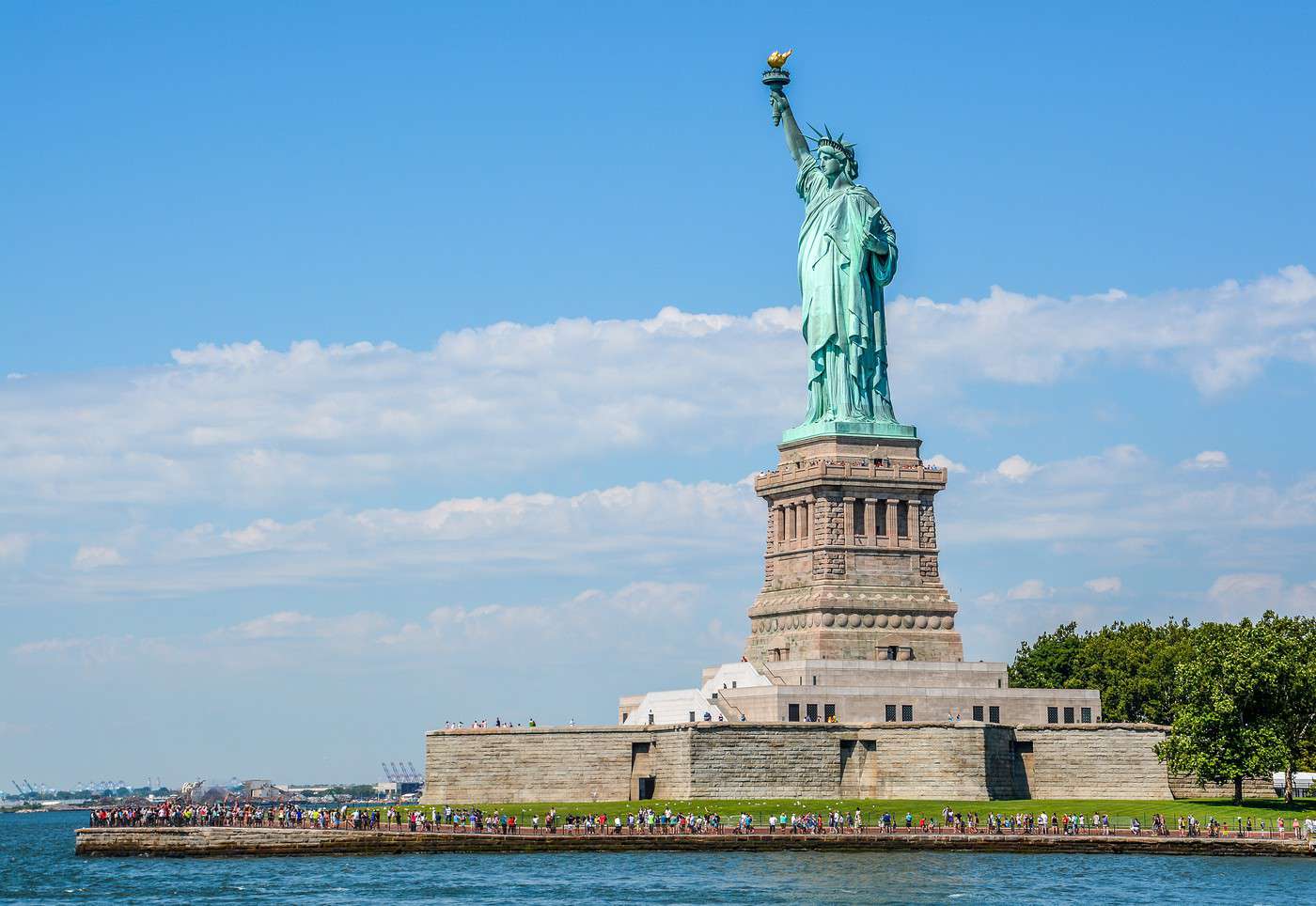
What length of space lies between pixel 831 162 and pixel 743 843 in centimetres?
3266

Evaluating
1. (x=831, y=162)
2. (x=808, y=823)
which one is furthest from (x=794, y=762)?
(x=831, y=162)

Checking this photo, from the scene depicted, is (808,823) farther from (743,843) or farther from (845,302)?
(845,302)

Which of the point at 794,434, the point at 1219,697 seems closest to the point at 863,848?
the point at 1219,697

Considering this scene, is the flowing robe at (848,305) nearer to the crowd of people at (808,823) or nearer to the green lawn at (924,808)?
the green lawn at (924,808)

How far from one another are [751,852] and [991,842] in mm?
8961

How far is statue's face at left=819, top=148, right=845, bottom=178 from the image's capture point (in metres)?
99.8

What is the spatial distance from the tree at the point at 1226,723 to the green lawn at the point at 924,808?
1.56 m

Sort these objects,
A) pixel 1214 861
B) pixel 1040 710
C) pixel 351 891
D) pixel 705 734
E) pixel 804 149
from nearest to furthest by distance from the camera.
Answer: pixel 351 891 → pixel 1214 861 → pixel 705 734 → pixel 1040 710 → pixel 804 149

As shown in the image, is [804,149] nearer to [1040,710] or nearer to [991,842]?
[1040,710]

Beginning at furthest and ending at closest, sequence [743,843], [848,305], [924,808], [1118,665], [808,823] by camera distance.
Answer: [1118,665], [848,305], [924,808], [808,823], [743,843]

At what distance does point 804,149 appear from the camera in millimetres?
101688

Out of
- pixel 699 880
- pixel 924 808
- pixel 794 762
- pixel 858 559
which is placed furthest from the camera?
pixel 858 559

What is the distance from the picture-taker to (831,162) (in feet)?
327

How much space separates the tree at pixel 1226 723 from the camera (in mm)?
87812
